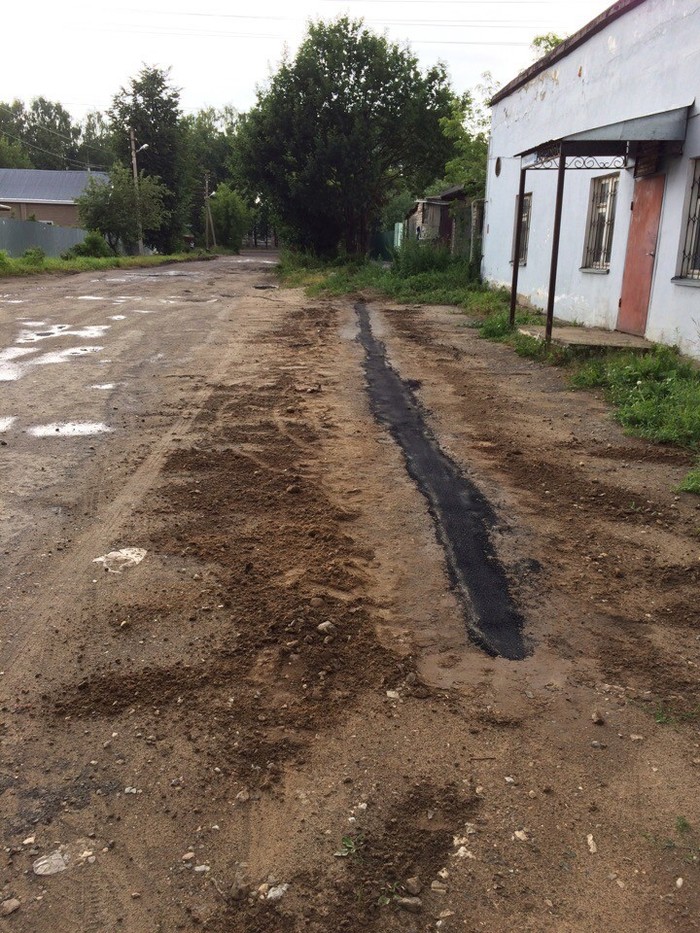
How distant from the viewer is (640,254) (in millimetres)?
10312

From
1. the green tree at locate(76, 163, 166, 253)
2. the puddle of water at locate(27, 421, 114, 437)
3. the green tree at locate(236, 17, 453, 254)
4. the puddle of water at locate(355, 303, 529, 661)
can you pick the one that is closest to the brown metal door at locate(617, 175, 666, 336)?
the puddle of water at locate(355, 303, 529, 661)

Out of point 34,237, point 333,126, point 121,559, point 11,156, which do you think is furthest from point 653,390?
point 11,156

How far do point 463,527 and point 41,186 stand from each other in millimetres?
60545

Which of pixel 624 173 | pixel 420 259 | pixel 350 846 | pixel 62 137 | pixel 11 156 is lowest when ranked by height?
pixel 350 846

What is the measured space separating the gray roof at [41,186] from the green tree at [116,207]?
769 inches

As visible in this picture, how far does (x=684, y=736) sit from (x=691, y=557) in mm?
1646

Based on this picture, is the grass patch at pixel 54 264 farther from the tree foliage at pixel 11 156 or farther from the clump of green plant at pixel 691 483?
the tree foliage at pixel 11 156

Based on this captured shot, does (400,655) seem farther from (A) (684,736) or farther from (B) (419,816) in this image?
(A) (684,736)

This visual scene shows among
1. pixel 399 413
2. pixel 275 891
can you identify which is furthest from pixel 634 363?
pixel 275 891

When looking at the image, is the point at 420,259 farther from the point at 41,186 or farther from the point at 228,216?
the point at 228,216

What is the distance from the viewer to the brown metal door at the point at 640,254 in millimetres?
9930

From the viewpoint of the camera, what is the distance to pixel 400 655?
3.19 m

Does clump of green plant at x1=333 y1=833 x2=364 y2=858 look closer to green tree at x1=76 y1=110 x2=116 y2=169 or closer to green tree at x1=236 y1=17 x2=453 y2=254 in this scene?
green tree at x1=236 y1=17 x2=453 y2=254

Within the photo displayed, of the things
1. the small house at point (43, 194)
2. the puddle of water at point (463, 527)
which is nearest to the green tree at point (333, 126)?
the puddle of water at point (463, 527)
